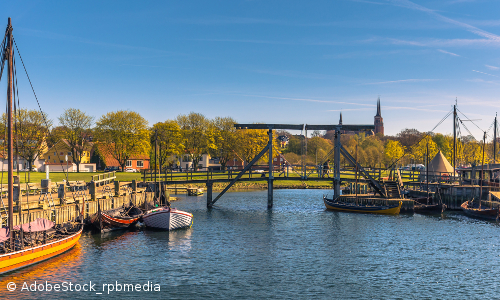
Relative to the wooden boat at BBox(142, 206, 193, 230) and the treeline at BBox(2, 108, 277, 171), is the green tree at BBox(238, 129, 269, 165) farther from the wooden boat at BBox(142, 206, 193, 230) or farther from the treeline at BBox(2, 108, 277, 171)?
the wooden boat at BBox(142, 206, 193, 230)

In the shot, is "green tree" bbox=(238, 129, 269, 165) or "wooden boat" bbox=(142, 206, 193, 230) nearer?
"wooden boat" bbox=(142, 206, 193, 230)

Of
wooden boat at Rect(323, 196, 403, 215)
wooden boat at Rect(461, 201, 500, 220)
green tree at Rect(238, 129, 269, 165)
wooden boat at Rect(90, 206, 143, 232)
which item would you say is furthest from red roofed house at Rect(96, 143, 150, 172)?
wooden boat at Rect(461, 201, 500, 220)

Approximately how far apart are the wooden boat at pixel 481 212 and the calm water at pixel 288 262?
133 inches

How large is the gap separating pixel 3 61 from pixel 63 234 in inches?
456

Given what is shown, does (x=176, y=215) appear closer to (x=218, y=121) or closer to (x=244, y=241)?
(x=244, y=241)

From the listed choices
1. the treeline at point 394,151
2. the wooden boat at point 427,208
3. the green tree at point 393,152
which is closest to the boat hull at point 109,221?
the wooden boat at point 427,208

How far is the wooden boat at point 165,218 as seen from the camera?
36344 millimetres

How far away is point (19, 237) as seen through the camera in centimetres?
2381

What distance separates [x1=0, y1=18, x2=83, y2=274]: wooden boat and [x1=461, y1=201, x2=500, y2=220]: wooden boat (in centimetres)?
4187

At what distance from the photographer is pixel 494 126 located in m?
72.5

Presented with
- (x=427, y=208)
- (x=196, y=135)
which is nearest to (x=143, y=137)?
(x=196, y=135)

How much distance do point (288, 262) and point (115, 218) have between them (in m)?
16.9

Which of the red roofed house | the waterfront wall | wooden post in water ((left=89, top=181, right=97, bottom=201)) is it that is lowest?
the waterfront wall

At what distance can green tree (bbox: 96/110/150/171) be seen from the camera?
9288 centimetres
